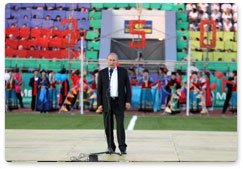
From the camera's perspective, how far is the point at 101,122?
540 inches

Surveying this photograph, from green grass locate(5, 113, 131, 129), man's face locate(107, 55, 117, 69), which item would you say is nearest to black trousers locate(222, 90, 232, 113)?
green grass locate(5, 113, 131, 129)

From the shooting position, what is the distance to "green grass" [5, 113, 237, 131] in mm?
12539

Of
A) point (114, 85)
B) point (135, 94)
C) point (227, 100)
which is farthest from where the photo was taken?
point (135, 94)

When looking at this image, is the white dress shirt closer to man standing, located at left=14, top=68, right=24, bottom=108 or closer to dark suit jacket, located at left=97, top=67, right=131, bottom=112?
dark suit jacket, located at left=97, top=67, right=131, bottom=112

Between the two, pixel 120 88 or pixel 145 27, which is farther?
pixel 145 27

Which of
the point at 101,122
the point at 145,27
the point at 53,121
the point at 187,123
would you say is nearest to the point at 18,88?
the point at 53,121

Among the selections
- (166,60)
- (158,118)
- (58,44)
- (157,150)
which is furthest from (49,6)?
(157,150)

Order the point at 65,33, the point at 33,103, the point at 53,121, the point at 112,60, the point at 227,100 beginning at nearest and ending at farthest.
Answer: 1. the point at 112,60
2. the point at 53,121
3. the point at 65,33
4. the point at 33,103
5. the point at 227,100

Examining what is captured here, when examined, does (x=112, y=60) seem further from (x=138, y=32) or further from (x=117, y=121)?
(x=138, y=32)

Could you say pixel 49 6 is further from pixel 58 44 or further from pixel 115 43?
pixel 115 43

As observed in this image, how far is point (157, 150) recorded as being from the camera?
8930mm

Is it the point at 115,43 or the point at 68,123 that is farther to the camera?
the point at 115,43

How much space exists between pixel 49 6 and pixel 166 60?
16.2 ft

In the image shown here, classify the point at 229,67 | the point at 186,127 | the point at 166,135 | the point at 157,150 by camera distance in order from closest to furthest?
the point at 157,150, the point at 166,135, the point at 186,127, the point at 229,67
